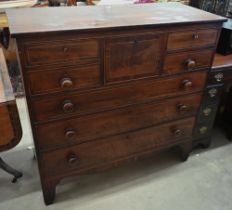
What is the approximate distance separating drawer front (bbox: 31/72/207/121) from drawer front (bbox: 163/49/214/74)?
0.05m

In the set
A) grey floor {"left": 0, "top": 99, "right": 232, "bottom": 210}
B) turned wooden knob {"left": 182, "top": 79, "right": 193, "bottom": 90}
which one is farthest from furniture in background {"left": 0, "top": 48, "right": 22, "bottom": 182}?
turned wooden knob {"left": 182, "top": 79, "right": 193, "bottom": 90}

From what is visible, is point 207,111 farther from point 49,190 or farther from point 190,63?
point 49,190

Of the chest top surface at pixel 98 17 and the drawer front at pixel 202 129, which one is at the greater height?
the chest top surface at pixel 98 17

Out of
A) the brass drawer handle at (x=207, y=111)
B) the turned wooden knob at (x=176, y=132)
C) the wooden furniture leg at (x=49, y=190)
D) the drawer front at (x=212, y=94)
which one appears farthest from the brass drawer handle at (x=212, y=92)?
the wooden furniture leg at (x=49, y=190)

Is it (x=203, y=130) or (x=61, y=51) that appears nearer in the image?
(x=61, y=51)

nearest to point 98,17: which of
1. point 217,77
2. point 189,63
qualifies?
point 189,63

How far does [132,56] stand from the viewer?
1.35 metres

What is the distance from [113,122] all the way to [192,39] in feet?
2.19

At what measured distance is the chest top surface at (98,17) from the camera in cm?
117

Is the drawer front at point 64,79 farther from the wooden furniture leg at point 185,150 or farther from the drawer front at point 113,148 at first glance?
the wooden furniture leg at point 185,150

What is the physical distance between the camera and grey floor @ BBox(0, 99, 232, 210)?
5.46ft

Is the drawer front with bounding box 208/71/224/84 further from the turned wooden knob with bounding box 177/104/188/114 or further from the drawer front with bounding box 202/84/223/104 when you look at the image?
the turned wooden knob with bounding box 177/104/188/114

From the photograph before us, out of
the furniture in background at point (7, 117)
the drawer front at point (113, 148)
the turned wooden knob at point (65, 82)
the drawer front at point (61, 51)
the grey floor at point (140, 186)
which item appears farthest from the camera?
the grey floor at point (140, 186)

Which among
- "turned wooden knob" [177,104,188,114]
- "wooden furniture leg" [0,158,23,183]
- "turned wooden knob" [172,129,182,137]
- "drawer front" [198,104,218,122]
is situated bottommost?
"wooden furniture leg" [0,158,23,183]
